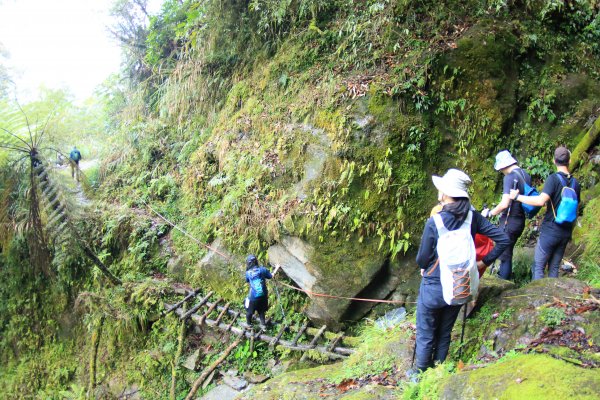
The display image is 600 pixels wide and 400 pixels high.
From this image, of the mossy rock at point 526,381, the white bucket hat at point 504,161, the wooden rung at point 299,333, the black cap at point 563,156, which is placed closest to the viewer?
the mossy rock at point 526,381

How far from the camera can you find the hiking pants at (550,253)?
16.5 ft

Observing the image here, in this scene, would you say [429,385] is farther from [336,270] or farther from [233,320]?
[233,320]

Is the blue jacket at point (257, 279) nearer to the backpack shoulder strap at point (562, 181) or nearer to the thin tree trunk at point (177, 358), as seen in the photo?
the thin tree trunk at point (177, 358)

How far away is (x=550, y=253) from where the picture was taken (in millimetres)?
5117

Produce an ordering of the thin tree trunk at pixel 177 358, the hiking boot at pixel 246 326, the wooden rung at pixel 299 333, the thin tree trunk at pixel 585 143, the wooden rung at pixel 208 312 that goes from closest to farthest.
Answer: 1. the thin tree trunk at pixel 585 143
2. the wooden rung at pixel 299 333
3. the hiking boot at pixel 246 326
4. the thin tree trunk at pixel 177 358
5. the wooden rung at pixel 208 312

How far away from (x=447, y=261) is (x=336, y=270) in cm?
381

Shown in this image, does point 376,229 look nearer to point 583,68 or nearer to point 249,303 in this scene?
point 249,303

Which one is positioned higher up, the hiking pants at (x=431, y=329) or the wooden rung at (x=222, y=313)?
the hiking pants at (x=431, y=329)

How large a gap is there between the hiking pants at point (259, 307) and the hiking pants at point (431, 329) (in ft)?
12.9

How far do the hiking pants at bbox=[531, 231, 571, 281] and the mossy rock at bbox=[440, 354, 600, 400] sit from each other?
7.87ft

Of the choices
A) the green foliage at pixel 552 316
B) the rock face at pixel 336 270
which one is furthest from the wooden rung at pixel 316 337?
the green foliage at pixel 552 316

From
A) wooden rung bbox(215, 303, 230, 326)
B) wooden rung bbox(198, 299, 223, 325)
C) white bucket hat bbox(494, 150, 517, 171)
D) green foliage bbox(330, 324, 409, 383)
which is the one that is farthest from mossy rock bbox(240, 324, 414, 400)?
wooden rung bbox(198, 299, 223, 325)

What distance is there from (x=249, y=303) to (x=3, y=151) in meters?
5.39

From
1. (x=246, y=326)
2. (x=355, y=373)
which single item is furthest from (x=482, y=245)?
(x=246, y=326)
